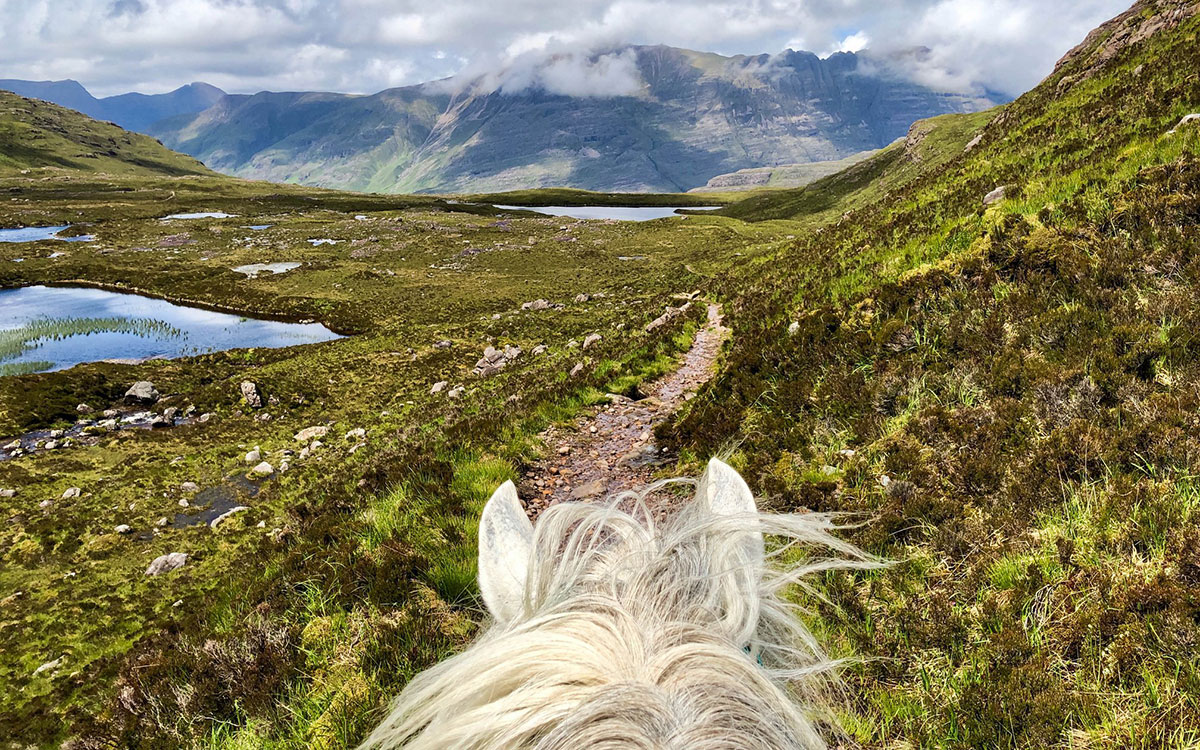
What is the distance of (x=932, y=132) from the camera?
82.1m

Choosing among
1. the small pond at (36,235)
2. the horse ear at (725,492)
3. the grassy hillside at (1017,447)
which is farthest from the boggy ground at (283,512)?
the small pond at (36,235)

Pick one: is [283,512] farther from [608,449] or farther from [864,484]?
[864,484]

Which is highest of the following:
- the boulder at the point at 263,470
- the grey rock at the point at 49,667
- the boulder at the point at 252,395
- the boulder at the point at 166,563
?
the boulder at the point at 252,395

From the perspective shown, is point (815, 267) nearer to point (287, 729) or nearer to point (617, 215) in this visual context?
point (287, 729)

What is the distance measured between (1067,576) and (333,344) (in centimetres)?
2875

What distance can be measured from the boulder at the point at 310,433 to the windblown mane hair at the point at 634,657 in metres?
15.8

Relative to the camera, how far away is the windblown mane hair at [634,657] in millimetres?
1527

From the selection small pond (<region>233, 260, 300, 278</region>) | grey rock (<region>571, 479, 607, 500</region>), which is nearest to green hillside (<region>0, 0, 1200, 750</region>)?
grey rock (<region>571, 479, 607, 500</region>)

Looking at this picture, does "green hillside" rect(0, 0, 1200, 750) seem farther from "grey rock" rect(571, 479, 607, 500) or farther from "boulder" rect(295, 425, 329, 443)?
"grey rock" rect(571, 479, 607, 500)

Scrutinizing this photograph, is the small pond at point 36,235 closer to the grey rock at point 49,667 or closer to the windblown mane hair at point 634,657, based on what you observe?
the grey rock at point 49,667

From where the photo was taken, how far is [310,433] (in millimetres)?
16391

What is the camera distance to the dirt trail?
25.0 ft

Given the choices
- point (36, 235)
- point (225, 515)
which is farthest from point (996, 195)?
point (36, 235)

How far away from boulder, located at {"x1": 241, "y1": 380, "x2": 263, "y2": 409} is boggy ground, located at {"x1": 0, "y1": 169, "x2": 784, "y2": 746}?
12.6 inches
